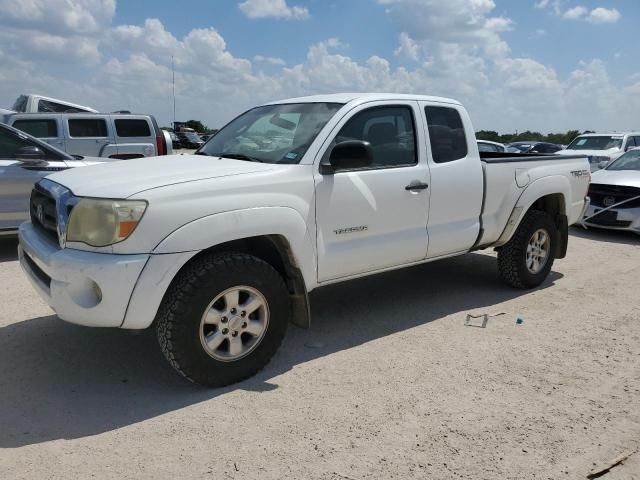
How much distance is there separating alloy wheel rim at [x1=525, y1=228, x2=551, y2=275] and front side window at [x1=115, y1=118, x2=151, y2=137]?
8.39 m

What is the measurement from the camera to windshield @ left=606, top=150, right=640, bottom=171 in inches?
401

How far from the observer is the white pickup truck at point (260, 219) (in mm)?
3160

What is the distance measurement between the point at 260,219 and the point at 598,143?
49.3 feet

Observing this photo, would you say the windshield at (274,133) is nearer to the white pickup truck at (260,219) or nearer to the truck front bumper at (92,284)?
the white pickup truck at (260,219)

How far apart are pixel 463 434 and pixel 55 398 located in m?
2.41

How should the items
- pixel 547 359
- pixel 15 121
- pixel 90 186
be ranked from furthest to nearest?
pixel 15 121
pixel 547 359
pixel 90 186

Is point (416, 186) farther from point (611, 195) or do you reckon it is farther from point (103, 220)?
point (611, 195)

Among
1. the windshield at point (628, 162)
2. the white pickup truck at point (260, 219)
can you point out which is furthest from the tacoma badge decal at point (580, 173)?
the windshield at point (628, 162)

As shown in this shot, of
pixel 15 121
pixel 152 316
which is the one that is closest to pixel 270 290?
pixel 152 316

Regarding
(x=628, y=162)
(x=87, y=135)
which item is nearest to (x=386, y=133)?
(x=628, y=162)

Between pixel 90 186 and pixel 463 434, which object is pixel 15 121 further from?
pixel 463 434

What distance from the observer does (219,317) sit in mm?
3457

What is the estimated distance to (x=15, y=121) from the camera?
1019cm

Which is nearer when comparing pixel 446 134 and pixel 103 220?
pixel 103 220
